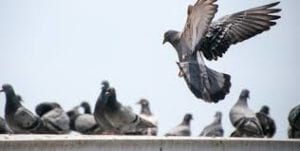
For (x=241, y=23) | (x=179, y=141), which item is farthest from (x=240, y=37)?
(x=179, y=141)

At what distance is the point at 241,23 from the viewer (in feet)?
39.3

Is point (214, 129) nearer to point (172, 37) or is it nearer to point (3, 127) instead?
point (172, 37)

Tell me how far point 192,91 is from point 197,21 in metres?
1.07

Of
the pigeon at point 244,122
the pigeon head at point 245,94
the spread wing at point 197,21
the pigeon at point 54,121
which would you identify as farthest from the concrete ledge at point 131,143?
the pigeon head at point 245,94

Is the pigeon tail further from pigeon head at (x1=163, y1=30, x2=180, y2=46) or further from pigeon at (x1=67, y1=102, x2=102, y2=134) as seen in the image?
pigeon at (x1=67, y1=102, x2=102, y2=134)

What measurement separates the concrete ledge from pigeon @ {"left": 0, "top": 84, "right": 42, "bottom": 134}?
2784 mm

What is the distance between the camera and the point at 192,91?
10.9 meters

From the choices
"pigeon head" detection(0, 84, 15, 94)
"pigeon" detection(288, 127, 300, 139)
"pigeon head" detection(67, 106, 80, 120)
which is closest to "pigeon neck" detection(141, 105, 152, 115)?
"pigeon head" detection(67, 106, 80, 120)

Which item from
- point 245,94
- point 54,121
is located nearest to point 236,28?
point 54,121

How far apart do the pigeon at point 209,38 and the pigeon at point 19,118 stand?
2468 millimetres

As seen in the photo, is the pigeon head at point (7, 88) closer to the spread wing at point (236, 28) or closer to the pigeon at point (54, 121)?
the pigeon at point (54, 121)

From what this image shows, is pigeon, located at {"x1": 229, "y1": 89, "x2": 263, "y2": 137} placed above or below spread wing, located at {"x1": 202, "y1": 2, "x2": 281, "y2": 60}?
below

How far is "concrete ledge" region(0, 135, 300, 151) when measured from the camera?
25.7 ft

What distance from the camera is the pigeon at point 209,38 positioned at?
10.9 metres
